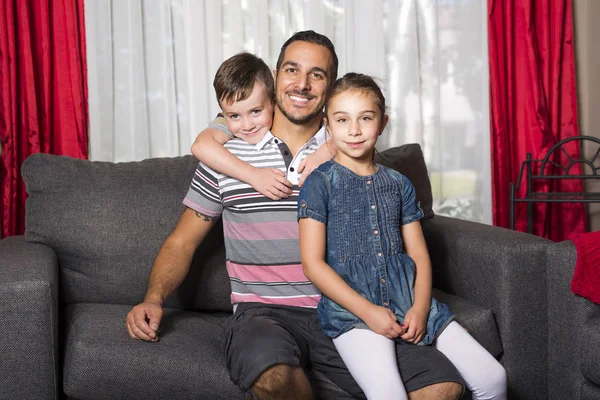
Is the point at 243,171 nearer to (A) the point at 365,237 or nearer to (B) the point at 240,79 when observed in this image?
(B) the point at 240,79

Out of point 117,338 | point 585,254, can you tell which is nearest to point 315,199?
point 117,338

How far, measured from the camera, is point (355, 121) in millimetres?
1723

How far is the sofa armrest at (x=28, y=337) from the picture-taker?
170 centimetres

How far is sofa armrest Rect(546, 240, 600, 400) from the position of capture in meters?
1.85

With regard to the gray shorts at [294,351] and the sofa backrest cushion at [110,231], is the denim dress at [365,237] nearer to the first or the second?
the gray shorts at [294,351]

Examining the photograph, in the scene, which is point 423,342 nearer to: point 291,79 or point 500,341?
point 500,341

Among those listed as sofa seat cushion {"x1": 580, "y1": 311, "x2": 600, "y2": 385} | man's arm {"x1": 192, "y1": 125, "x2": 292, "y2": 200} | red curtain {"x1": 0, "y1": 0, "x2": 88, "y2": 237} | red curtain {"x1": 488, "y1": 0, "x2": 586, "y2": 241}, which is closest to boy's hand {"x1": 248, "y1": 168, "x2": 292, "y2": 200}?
man's arm {"x1": 192, "y1": 125, "x2": 292, "y2": 200}

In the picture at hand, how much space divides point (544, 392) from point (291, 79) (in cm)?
110

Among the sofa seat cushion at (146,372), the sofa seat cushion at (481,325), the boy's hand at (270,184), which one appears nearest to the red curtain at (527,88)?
the sofa seat cushion at (481,325)

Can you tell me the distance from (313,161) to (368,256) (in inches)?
12.2

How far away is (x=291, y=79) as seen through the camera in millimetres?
1958

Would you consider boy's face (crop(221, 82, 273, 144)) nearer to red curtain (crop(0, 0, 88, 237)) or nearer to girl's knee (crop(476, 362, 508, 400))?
girl's knee (crop(476, 362, 508, 400))

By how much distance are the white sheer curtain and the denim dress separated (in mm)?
1378

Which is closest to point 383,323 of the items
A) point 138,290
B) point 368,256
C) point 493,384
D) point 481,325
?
point 368,256
